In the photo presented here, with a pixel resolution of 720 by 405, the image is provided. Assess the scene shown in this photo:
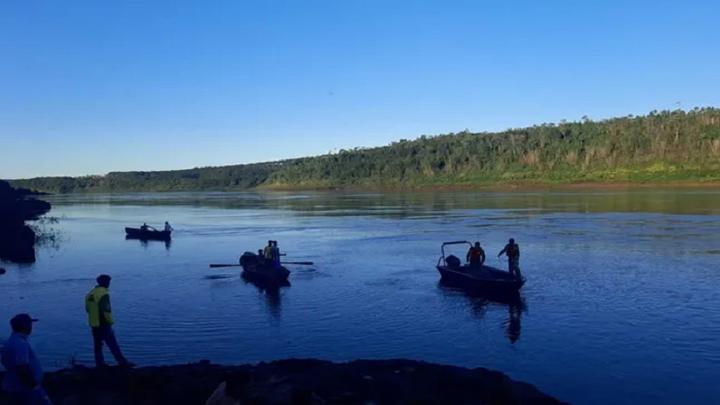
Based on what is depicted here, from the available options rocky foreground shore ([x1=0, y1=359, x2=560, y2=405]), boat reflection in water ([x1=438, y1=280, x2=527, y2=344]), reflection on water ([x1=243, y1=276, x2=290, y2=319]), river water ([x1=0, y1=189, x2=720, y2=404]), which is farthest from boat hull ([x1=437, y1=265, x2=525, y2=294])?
rocky foreground shore ([x1=0, y1=359, x2=560, y2=405])

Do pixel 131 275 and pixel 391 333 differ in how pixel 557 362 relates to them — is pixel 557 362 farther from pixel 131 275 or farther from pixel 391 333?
pixel 131 275

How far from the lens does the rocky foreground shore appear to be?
39.4 ft

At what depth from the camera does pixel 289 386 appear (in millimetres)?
12336

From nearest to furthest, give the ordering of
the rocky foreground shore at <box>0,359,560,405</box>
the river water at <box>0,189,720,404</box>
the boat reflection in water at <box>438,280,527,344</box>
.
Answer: the rocky foreground shore at <box>0,359,560,405</box>, the river water at <box>0,189,720,404</box>, the boat reflection in water at <box>438,280,527,344</box>

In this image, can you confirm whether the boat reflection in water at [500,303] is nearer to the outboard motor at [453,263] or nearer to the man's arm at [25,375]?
the outboard motor at [453,263]

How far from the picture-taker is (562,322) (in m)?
21.3

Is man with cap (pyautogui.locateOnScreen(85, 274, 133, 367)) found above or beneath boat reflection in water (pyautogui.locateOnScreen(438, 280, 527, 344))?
above

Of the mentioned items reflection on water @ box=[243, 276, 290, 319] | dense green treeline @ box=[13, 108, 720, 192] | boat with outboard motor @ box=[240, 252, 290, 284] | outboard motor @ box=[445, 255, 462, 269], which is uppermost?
dense green treeline @ box=[13, 108, 720, 192]

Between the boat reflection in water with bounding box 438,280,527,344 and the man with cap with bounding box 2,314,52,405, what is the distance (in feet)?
44.6

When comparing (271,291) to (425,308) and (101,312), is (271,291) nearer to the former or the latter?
(425,308)

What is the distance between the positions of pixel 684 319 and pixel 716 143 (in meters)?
127

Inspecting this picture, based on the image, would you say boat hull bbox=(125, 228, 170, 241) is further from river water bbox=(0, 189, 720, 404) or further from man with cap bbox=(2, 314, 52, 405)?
man with cap bbox=(2, 314, 52, 405)

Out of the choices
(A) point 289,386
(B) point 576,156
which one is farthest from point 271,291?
(B) point 576,156

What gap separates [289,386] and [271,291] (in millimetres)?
17065
